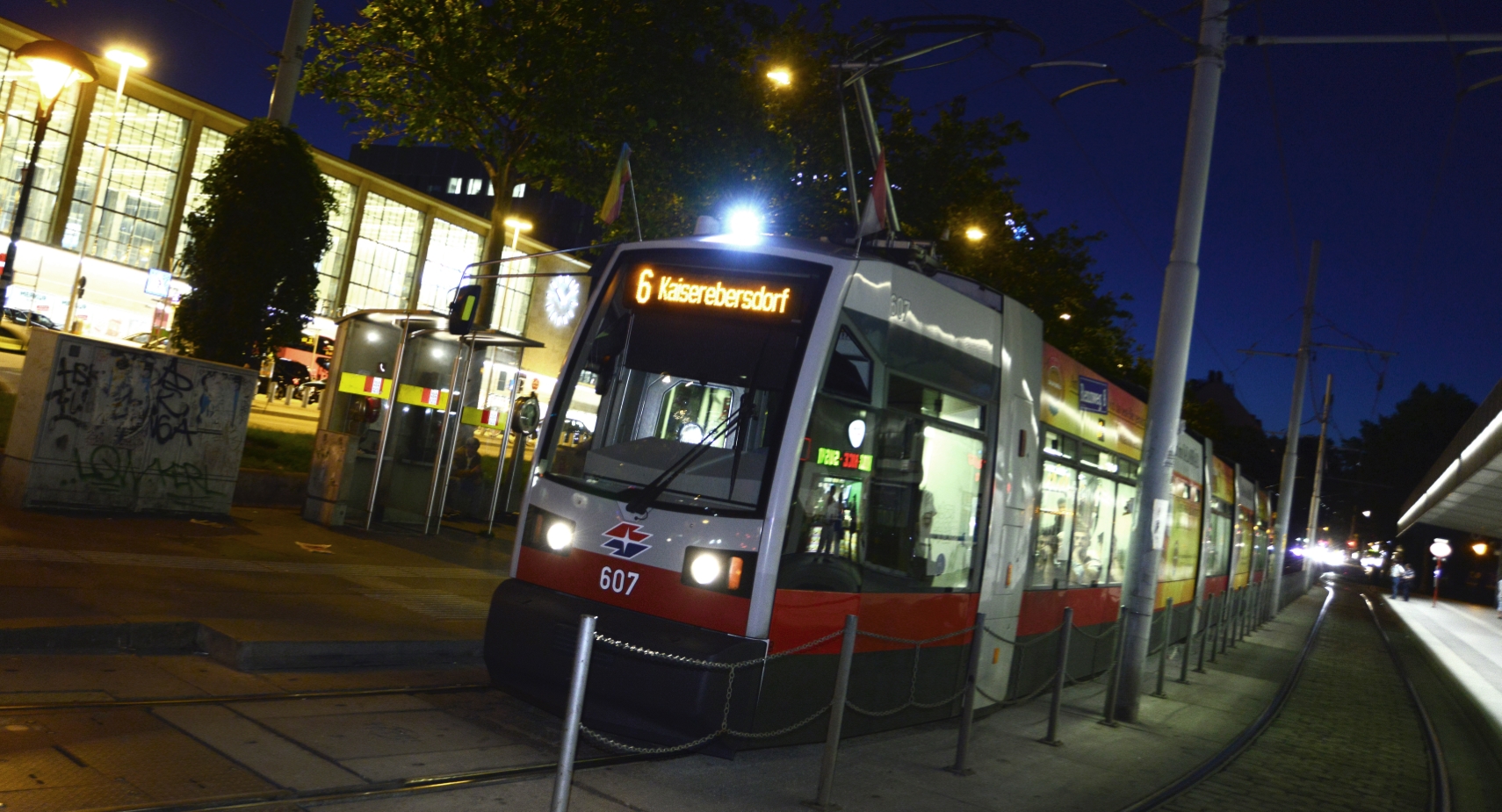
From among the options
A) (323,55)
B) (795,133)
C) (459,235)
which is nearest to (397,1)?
(323,55)

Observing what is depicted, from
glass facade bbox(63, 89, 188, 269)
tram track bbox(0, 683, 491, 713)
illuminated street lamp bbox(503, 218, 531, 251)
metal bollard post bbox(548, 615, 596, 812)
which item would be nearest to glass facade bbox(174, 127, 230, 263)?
glass facade bbox(63, 89, 188, 269)

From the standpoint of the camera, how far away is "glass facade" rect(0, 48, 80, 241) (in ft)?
115

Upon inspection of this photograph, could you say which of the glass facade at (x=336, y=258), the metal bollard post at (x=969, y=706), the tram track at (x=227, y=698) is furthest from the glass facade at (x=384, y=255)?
the metal bollard post at (x=969, y=706)

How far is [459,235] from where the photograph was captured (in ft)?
164

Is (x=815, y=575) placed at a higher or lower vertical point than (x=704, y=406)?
lower

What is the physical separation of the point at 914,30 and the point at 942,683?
540cm

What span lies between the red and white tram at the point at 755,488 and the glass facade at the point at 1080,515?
1785 mm

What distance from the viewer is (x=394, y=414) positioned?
49.6 feet

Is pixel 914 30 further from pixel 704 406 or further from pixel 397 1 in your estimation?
pixel 397 1

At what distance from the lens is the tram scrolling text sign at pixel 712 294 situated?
673cm

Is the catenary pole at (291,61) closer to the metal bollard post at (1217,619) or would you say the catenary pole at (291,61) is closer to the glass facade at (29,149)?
the metal bollard post at (1217,619)

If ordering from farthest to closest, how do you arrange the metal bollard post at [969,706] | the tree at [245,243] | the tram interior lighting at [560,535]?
the tree at [245,243]
the metal bollard post at [969,706]
the tram interior lighting at [560,535]

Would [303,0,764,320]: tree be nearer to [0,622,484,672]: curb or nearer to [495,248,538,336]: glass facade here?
[0,622,484,672]: curb

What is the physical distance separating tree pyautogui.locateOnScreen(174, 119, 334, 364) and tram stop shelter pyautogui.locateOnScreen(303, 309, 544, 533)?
1301 mm
